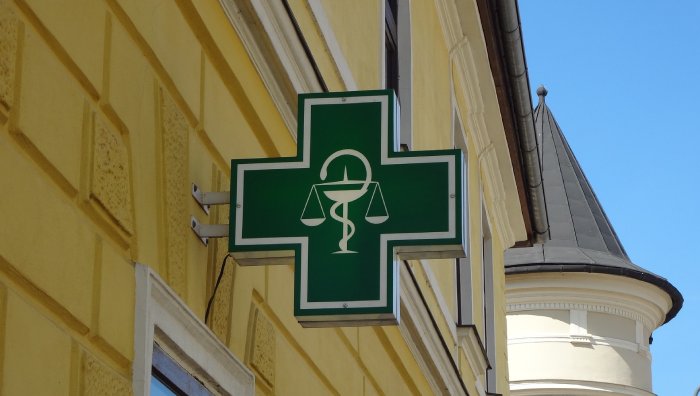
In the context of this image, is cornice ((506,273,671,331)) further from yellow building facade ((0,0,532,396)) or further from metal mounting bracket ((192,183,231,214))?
metal mounting bracket ((192,183,231,214))

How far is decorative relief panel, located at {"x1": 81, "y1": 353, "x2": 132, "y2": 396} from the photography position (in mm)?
4363

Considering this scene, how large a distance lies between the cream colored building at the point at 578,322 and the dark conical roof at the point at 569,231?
0.11 feet

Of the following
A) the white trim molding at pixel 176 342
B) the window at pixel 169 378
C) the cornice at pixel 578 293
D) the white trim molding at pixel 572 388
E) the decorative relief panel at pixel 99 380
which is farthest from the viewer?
the cornice at pixel 578 293

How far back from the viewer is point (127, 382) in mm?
4680

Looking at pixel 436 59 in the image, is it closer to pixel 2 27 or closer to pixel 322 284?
pixel 322 284

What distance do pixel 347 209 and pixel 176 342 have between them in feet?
2.85

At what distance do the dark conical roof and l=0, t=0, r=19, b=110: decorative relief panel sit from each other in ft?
70.8

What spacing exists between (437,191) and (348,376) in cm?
280

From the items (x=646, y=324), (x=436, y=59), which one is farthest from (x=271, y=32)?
(x=646, y=324)

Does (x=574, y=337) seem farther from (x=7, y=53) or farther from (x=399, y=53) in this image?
(x=7, y=53)

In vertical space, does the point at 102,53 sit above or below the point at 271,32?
below

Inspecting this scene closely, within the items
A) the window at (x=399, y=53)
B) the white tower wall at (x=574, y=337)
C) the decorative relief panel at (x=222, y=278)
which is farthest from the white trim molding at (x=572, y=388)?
the decorative relief panel at (x=222, y=278)

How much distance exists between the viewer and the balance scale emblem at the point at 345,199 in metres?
5.54

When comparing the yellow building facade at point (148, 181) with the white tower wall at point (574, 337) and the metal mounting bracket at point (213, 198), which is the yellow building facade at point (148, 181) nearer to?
the metal mounting bracket at point (213, 198)
